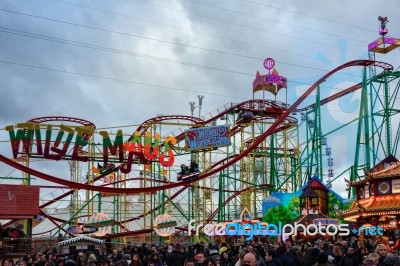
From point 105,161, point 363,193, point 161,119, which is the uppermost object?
point 161,119

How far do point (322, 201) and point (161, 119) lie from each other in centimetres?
959

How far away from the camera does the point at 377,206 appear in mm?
23969

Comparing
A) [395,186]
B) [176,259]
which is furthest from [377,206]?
[176,259]

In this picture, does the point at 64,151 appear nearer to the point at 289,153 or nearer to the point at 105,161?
the point at 105,161

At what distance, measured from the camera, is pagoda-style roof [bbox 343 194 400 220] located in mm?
23383

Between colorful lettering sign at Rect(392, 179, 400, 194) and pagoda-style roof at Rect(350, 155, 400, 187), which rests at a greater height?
pagoda-style roof at Rect(350, 155, 400, 187)

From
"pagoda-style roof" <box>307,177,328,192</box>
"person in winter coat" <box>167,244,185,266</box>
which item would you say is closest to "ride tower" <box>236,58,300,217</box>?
"pagoda-style roof" <box>307,177,328,192</box>

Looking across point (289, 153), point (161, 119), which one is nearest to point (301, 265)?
point (161, 119)

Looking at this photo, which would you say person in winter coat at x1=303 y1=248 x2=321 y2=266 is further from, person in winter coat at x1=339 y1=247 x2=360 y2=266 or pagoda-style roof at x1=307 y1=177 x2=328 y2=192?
pagoda-style roof at x1=307 y1=177 x2=328 y2=192

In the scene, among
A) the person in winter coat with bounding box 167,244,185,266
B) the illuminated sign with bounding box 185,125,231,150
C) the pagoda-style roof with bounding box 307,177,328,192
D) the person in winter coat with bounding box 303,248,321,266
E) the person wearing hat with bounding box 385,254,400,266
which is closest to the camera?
the person wearing hat with bounding box 385,254,400,266

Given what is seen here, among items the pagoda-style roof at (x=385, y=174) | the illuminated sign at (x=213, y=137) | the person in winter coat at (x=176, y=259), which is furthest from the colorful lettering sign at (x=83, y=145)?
the person in winter coat at (x=176, y=259)

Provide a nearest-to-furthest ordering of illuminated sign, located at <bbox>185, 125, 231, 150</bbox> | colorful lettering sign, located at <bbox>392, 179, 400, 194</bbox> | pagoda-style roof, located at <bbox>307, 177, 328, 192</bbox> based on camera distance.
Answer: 1. colorful lettering sign, located at <bbox>392, 179, 400, 194</bbox>
2. pagoda-style roof, located at <bbox>307, 177, 328, 192</bbox>
3. illuminated sign, located at <bbox>185, 125, 231, 150</bbox>

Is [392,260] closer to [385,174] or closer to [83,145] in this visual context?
[385,174]

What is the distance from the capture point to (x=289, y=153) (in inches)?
1692
